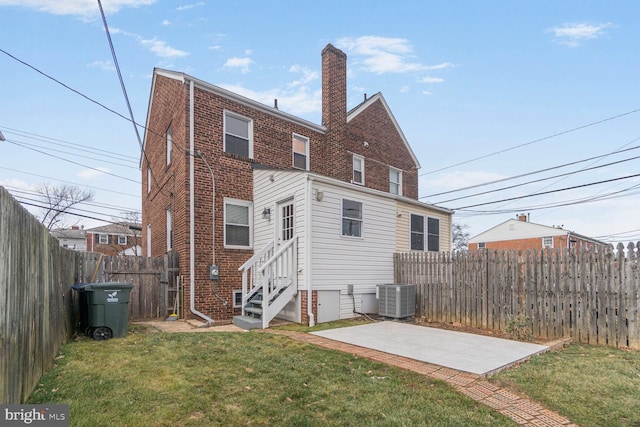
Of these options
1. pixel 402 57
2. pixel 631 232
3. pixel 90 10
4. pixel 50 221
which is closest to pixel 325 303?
pixel 90 10

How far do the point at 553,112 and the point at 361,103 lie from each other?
839cm

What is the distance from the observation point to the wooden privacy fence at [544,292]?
249 inches

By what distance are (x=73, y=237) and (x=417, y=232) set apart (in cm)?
4426

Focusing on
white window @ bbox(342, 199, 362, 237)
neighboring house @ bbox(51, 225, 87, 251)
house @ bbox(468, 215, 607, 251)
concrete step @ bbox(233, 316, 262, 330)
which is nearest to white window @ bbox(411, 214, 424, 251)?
white window @ bbox(342, 199, 362, 237)

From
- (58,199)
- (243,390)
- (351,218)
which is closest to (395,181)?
(351,218)

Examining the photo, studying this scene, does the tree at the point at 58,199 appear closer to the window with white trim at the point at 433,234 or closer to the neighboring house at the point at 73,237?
the neighboring house at the point at 73,237

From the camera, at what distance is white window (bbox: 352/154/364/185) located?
14.9 metres

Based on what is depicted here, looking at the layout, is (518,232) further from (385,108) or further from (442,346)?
(442,346)

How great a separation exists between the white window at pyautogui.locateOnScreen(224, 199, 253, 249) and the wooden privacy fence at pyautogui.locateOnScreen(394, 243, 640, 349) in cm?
535

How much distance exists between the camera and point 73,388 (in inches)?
151

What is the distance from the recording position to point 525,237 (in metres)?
35.3

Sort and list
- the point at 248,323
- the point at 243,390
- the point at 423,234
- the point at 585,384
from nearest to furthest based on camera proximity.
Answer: the point at 243,390 < the point at 585,384 < the point at 248,323 < the point at 423,234

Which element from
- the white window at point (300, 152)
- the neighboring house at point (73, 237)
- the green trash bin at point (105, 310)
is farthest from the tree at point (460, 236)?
the neighboring house at point (73, 237)

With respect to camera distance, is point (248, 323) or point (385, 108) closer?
point (248, 323)
